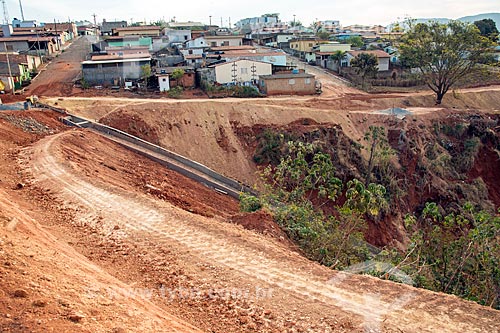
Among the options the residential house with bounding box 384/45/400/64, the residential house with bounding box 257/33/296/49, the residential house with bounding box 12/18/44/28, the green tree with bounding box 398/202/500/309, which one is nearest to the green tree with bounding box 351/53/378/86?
the residential house with bounding box 384/45/400/64

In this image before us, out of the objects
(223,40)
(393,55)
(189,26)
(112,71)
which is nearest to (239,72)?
(112,71)

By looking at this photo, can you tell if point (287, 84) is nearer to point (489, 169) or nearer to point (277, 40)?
point (489, 169)

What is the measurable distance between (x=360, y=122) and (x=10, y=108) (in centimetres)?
2203

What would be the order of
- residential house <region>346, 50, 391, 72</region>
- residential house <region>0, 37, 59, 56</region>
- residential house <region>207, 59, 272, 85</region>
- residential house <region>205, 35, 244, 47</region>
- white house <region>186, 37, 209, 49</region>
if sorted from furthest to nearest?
1. residential house <region>205, 35, 244, 47</region>
2. white house <region>186, 37, 209, 49</region>
3. residential house <region>0, 37, 59, 56</region>
4. residential house <region>346, 50, 391, 72</region>
5. residential house <region>207, 59, 272, 85</region>

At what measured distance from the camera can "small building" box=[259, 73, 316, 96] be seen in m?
35.9

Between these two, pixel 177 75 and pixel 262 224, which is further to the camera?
pixel 177 75

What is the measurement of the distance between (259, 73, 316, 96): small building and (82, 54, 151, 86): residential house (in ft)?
35.0

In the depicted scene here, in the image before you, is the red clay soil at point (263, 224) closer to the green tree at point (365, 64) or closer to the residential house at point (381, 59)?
the green tree at point (365, 64)

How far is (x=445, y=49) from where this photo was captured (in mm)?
35625

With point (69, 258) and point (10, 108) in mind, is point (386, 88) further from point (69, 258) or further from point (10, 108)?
point (69, 258)

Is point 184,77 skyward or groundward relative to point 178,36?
groundward

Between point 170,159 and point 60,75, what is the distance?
22628 mm

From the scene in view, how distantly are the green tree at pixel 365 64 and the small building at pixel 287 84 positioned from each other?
822 cm

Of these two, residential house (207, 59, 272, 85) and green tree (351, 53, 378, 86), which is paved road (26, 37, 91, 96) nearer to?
residential house (207, 59, 272, 85)
